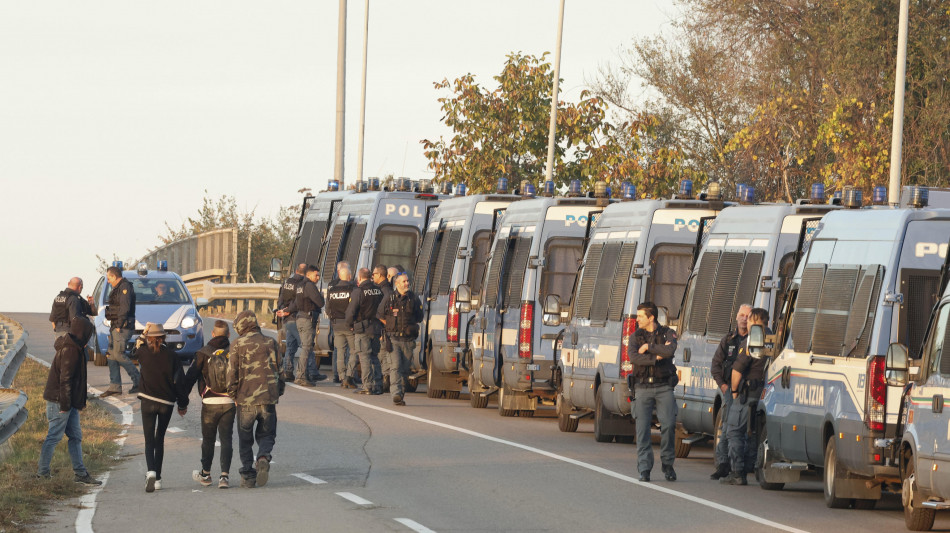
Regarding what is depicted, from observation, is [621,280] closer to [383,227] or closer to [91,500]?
[91,500]

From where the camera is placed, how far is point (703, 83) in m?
46.4

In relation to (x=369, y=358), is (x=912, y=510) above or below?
below

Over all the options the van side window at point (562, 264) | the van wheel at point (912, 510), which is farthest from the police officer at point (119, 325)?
the van wheel at point (912, 510)

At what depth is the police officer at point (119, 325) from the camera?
26.0 meters

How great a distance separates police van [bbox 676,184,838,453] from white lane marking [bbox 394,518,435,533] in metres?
5.07

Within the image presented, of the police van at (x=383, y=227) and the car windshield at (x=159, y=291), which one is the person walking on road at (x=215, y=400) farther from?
the car windshield at (x=159, y=291)

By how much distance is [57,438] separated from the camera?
16.8 metres

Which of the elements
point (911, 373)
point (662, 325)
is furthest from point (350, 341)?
point (911, 373)

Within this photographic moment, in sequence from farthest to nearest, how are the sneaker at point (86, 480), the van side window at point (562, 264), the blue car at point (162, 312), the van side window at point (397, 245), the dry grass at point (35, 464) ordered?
the blue car at point (162, 312), the van side window at point (397, 245), the van side window at point (562, 264), the sneaker at point (86, 480), the dry grass at point (35, 464)

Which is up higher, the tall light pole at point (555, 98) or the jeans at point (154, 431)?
the tall light pole at point (555, 98)

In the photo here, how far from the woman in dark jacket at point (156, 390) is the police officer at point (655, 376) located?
450 centimetres

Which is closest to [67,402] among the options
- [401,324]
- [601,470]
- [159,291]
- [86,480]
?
[86,480]

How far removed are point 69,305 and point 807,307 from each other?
11.8m

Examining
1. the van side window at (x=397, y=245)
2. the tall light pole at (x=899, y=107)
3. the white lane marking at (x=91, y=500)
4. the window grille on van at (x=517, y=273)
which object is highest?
the tall light pole at (x=899, y=107)
